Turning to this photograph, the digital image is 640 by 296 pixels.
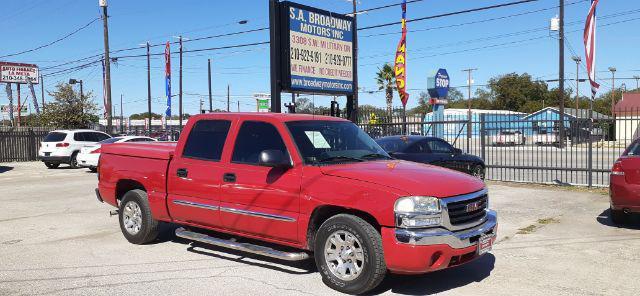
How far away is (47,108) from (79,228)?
31.3 metres

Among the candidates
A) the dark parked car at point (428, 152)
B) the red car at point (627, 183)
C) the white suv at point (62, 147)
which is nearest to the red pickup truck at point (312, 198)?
the red car at point (627, 183)

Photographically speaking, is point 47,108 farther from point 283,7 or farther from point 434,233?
point 434,233

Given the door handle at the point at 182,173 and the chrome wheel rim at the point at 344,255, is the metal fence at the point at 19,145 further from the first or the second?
the chrome wheel rim at the point at 344,255

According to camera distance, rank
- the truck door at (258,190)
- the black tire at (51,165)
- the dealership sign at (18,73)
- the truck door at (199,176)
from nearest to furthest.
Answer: the truck door at (258,190) < the truck door at (199,176) < the black tire at (51,165) < the dealership sign at (18,73)

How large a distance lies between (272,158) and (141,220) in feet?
9.15

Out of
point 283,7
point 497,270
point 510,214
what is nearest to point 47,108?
point 283,7

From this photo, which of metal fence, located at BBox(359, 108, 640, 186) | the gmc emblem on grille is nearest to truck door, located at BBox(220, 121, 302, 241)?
the gmc emblem on grille

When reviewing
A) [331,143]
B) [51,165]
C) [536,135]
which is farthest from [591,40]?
[51,165]

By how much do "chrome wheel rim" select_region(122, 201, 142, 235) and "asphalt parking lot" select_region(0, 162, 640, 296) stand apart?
23 cm

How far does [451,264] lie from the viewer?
508 centimetres

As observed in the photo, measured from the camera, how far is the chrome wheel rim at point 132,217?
295 inches

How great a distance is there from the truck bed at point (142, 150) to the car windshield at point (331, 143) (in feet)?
6.35

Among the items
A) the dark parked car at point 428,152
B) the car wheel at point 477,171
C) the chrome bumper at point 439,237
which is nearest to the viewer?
the chrome bumper at point 439,237

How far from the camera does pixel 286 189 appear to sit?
566cm
